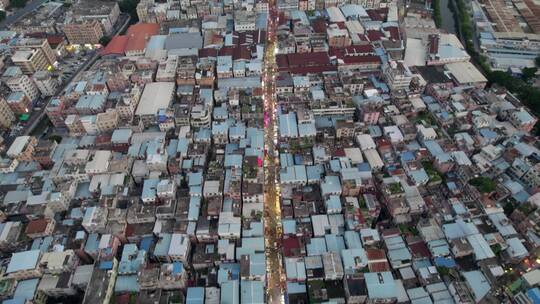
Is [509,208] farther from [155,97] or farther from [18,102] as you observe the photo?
[18,102]

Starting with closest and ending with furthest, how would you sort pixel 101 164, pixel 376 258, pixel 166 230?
1. pixel 376 258
2. pixel 166 230
3. pixel 101 164

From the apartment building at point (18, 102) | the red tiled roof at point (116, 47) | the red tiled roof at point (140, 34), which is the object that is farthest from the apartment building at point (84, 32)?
the apartment building at point (18, 102)

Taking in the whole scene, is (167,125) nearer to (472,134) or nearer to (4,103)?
(4,103)

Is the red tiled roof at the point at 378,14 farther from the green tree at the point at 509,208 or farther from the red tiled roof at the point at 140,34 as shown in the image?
the green tree at the point at 509,208

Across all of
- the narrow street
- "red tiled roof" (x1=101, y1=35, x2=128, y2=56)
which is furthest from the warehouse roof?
the narrow street

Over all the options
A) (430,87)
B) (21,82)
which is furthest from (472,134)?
(21,82)

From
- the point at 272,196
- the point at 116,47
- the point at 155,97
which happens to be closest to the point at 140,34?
the point at 116,47

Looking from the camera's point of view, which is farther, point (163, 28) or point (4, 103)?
point (163, 28)
